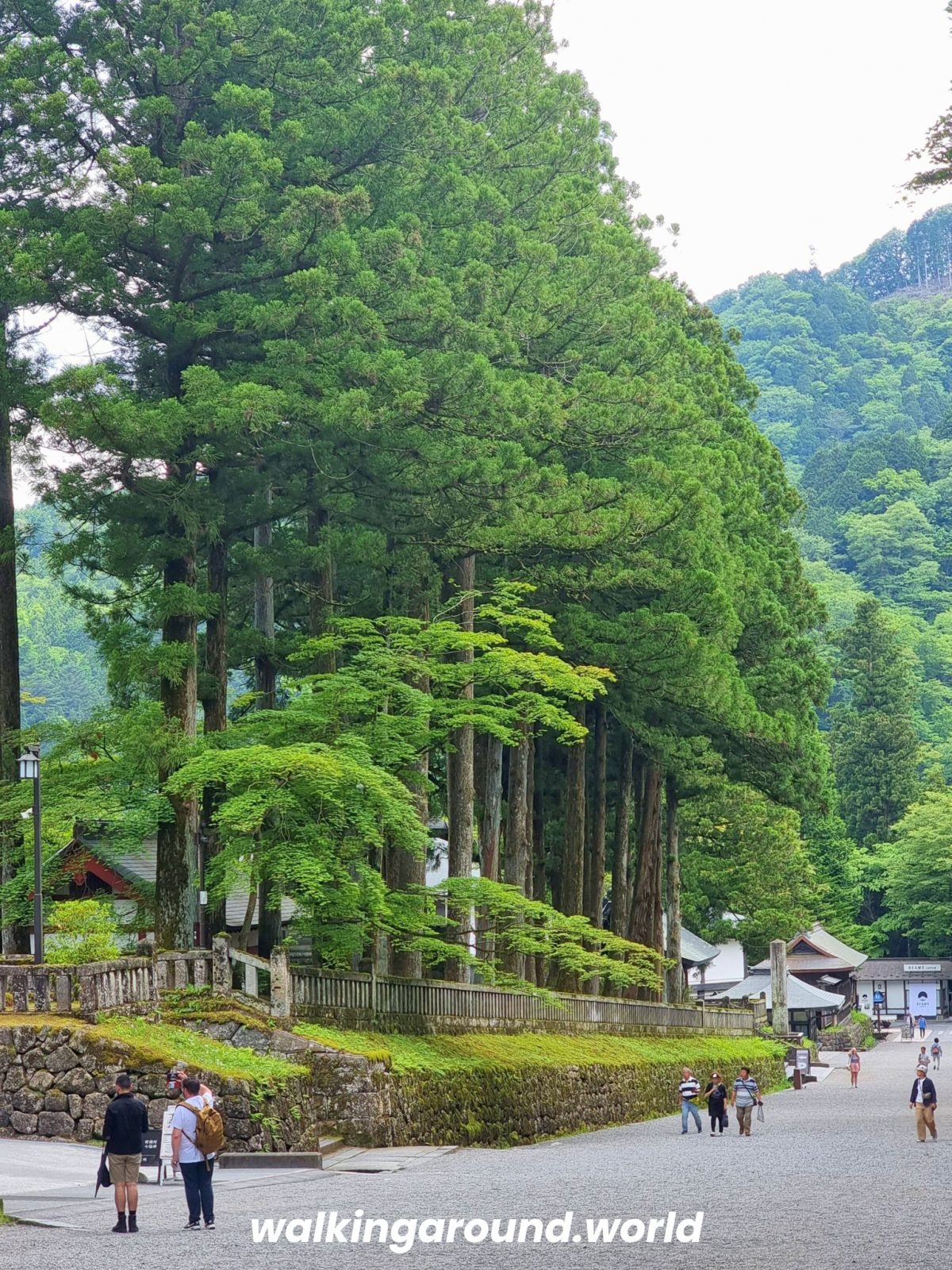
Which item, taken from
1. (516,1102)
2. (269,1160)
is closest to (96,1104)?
(269,1160)

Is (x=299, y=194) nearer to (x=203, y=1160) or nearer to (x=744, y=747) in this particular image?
(x=203, y=1160)

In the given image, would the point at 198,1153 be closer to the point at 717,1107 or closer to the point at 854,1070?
the point at 717,1107

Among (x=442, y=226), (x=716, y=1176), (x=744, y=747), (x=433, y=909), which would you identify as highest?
(x=442, y=226)

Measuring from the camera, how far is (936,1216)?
13953 millimetres

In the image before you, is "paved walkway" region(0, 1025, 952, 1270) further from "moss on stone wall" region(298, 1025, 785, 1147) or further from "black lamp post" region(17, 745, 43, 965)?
"black lamp post" region(17, 745, 43, 965)

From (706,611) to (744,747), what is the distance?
26.9ft

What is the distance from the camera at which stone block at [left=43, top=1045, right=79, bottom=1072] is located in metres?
19.0

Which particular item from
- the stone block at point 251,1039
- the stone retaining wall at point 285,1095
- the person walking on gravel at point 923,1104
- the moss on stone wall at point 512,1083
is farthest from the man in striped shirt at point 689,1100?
the stone block at point 251,1039

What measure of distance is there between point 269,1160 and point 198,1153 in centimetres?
593

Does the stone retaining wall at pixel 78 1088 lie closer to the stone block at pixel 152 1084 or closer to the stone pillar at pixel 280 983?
the stone block at pixel 152 1084

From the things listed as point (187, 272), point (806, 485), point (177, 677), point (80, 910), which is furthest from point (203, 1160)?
point (806, 485)

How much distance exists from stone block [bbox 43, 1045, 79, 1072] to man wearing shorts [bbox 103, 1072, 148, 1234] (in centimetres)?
545

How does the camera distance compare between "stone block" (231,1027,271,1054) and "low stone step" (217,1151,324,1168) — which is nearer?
"low stone step" (217,1151,324,1168)

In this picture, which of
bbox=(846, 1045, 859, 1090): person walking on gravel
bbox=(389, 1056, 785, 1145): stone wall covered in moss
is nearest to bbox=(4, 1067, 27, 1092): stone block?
bbox=(389, 1056, 785, 1145): stone wall covered in moss
